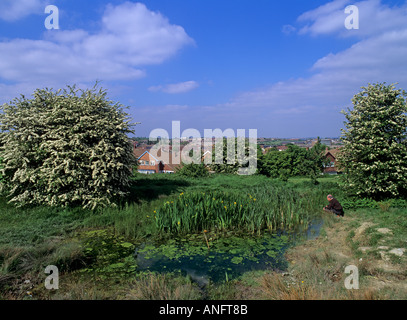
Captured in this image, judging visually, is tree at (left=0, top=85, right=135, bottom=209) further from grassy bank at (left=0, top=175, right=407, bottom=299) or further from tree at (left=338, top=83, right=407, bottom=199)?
tree at (left=338, top=83, right=407, bottom=199)

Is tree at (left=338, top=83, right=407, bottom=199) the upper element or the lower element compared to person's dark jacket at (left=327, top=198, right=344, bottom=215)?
upper

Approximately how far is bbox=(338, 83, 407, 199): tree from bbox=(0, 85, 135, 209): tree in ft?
34.3

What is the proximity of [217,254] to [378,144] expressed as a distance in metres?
8.73

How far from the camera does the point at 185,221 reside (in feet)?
29.2

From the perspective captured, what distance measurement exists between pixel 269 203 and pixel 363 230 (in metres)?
3.78

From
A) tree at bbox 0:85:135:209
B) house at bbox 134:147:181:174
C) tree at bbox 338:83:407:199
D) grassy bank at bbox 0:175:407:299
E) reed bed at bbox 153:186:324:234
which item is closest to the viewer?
grassy bank at bbox 0:175:407:299

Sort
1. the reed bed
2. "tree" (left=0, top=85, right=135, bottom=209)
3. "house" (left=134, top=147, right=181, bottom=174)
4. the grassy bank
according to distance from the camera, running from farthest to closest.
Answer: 1. "house" (left=134, top=147, right=181, bottom=174)
2. "tree" (left=0, top=85, right=135, bottom=209)
3. the reed bed
4. the grassy bank

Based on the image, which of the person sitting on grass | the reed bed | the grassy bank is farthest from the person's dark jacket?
the reed bed

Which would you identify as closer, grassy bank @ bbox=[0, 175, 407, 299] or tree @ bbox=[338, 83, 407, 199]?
grassy bank @ bbox=[0, 175, 407, 299]

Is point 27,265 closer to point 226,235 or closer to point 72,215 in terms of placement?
point 72,215

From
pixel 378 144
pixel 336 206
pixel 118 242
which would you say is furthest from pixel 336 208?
pixel 118 242

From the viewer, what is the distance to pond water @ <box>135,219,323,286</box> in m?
6.28

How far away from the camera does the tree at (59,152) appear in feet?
32.9

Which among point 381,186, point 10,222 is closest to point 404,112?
point 381,186
